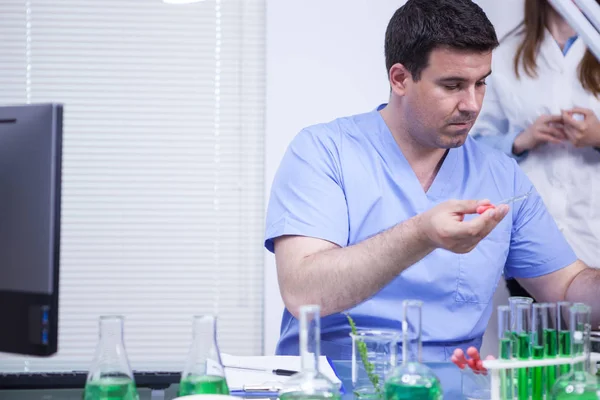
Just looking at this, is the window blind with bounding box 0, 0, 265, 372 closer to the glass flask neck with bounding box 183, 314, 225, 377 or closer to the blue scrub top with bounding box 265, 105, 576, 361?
the blue scrub top with bounding box 265, 105, 576, 361

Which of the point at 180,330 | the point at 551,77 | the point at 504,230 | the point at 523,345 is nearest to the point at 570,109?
the point at 551,77

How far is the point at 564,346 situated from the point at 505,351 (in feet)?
0.26

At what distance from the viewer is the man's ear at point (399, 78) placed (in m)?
1.72

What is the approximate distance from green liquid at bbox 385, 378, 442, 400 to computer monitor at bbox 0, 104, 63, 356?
1.37 feet

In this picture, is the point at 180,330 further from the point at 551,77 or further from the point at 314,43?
the point at 551,77

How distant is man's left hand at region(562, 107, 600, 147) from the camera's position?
6.83 feet

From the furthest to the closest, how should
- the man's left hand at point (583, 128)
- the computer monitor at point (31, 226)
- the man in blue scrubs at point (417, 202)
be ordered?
the man's left hand at point (583, 128) → the man in blue scrubs at point (417, 202) → the computer monitor at point (31, 226)

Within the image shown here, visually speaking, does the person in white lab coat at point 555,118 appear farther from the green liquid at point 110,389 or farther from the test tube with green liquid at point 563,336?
the green liquid at point 110,389

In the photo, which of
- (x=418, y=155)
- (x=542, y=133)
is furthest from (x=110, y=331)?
(x=542, y=133)

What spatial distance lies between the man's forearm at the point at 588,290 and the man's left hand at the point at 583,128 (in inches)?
20.4

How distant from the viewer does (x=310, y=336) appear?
0.81 m

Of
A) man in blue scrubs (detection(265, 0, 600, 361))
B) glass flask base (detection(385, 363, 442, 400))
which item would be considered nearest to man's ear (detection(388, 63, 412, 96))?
man in blue scrubs (detection(265, 0, 600, 361))

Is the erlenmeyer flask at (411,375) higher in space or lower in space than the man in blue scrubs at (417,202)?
lower

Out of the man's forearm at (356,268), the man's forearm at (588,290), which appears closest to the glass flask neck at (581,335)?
the man's forearm at (356,268)
